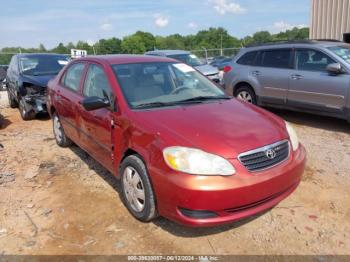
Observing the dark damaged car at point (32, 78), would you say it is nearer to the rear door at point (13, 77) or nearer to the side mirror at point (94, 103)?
the rear door at point (13, 77)

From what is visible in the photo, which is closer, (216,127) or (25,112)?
(216,127)

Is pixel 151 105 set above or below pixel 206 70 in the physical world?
above

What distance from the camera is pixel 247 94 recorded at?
8.02 m

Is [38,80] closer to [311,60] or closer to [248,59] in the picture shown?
[248,59]

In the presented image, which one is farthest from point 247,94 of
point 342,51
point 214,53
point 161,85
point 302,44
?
point 214,53

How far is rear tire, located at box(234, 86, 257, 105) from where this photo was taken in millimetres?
7879

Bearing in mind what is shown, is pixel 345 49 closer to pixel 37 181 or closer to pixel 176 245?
pixel 176 245

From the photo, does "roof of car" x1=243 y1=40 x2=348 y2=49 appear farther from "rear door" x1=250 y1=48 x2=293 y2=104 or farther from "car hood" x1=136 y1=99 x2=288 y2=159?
"car hood" x1=136 y1=99 x2=288 y2=159

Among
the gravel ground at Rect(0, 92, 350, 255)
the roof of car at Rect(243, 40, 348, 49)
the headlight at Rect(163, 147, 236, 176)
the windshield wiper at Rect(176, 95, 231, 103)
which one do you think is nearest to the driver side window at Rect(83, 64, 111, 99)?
the windshield wiper at Rect(176, 95, 231, 103)

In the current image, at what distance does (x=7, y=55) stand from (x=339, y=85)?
21.9 metres

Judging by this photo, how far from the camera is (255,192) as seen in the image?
9.30 feet

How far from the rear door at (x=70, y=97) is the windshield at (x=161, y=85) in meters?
0.97

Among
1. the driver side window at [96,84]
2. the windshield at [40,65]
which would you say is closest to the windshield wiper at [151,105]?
the driver side window at [96,84]

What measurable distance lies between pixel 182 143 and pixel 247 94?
17.9ft
